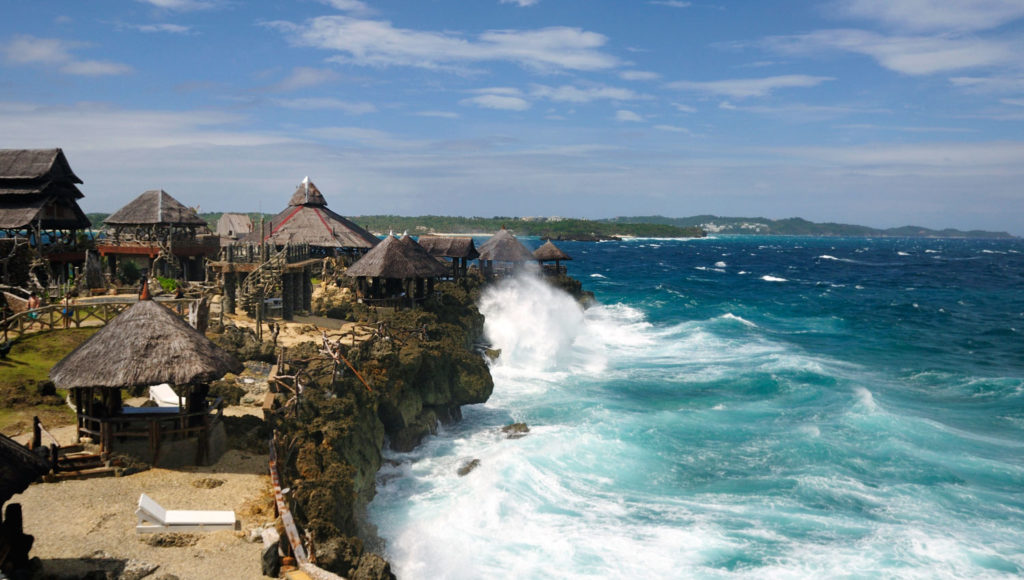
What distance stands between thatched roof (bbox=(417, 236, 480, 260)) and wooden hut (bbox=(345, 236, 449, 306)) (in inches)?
391

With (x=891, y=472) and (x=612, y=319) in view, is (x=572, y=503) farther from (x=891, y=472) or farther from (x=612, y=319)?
(x=612, y=319)

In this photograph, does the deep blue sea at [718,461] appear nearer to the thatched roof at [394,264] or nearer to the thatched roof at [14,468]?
the thatched roof at [394,264]

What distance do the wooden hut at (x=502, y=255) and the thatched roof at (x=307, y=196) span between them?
11590 mm

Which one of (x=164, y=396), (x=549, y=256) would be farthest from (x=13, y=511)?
(x=549, y=256)

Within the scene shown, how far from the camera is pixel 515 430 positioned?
24234 millimetres

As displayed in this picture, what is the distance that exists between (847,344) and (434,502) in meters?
33.5

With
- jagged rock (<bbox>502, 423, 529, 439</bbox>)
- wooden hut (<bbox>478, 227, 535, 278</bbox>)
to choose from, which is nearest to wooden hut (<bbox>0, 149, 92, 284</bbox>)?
jagged rock (<bbox>502, 423, 529, 439</bbox>)

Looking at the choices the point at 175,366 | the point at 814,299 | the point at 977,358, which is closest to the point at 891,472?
the point at 175,366

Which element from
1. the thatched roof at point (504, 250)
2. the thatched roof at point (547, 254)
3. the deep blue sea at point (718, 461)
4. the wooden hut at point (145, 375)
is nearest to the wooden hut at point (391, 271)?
the deep blue sea at point (718, 461)

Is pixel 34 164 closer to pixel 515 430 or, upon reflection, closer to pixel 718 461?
pixel 515 430

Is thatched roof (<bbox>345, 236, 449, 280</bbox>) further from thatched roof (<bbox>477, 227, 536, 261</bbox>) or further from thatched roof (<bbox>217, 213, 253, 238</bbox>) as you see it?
thatched roof (<bbox>217, 213, 253, 238</bbox>)

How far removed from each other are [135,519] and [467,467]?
9.72 m

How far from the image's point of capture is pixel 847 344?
43750 millimetres

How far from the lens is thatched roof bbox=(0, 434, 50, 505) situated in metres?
10.1
